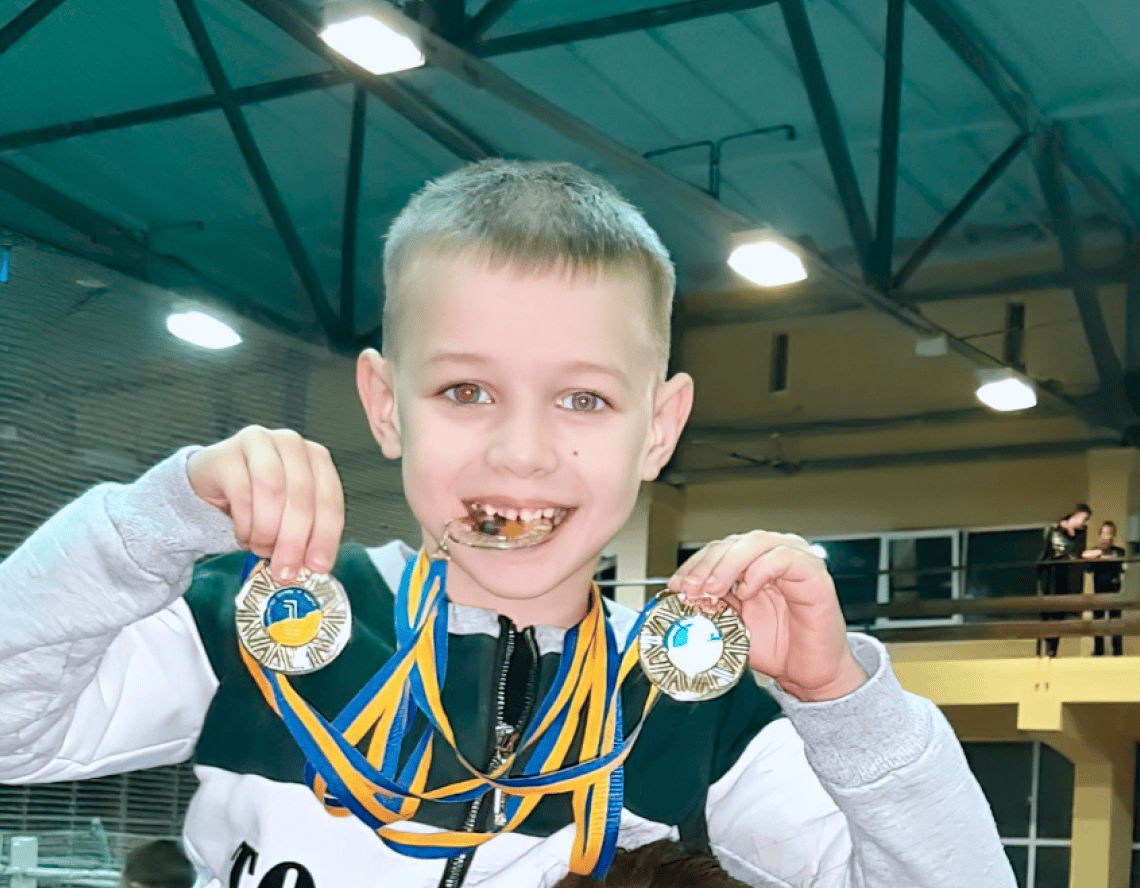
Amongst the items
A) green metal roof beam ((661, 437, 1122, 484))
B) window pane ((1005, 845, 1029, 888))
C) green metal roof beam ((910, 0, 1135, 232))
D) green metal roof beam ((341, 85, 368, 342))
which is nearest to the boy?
green metal roof beam ((341, 85, 368, 342))

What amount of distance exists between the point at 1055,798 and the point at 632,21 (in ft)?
20.3

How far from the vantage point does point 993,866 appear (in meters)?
1.04

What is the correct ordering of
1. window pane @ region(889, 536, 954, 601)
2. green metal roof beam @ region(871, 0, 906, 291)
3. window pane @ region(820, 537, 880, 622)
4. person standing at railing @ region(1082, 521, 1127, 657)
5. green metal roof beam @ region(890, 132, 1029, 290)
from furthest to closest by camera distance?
window pane @ region(889, 536, 954, 601) → window pane @ region(820, 537, 880, 622) → person standing at railing @ region(1082, 521, 1127, 657) → green metal roof beam @ region(890, 132, 1029, 290) → green metal roof beam @ region(871, 0, 906, 291)

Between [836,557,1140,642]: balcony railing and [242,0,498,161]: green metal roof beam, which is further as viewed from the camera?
[836,557,1140,642]: balcony railing

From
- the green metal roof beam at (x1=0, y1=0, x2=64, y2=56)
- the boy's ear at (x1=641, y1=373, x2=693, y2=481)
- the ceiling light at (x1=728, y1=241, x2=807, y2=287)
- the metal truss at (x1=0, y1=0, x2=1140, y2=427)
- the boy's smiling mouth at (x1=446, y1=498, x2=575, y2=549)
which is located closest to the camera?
the boy's smiling mouth at (x1=446, y1=498, x2=575, y2=549)

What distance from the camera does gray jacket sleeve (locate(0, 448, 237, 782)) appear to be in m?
0.94

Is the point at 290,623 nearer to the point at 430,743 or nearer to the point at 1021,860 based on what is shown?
the point at 430,743

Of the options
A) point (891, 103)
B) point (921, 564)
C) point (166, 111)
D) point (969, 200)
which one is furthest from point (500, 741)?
point (921, 564)

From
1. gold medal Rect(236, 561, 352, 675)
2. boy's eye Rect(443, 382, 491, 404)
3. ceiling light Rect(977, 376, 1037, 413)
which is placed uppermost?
ceiling light Rect(977, 376, 1037, 413)

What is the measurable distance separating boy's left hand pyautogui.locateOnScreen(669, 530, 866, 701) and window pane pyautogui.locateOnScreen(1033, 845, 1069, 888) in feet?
32.3

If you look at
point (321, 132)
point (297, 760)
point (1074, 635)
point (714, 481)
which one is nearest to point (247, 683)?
point (297, 760)

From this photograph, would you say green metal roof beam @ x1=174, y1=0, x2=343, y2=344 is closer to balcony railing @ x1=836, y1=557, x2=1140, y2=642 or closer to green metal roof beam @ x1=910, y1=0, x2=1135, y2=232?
green metal roof beam @ x1=910, y1=0, x2=1135, y2=232

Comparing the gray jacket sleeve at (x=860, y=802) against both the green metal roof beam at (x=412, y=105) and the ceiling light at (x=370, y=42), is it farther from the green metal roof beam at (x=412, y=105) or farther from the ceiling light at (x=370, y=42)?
the green metal roof beam at (x=412, y=105)

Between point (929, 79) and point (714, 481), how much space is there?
3.93m
